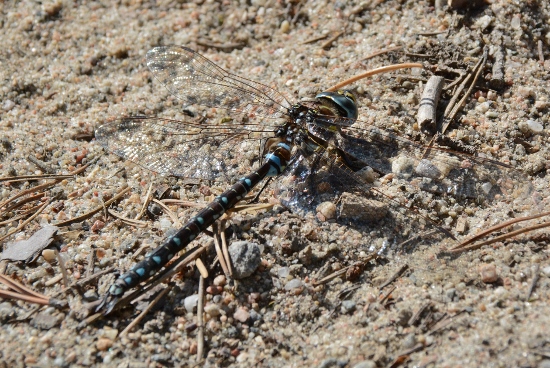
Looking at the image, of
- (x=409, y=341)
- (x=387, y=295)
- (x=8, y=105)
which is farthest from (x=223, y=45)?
(x=409, y=341)

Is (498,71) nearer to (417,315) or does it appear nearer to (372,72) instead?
(372,72)

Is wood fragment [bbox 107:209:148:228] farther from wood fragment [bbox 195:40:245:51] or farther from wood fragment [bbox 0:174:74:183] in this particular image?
wood fragment [bbox 195:40:245:51]

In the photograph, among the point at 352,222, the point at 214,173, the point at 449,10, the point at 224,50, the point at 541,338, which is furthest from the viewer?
the point at 224,50

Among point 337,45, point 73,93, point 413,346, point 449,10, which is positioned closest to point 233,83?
point 337,45

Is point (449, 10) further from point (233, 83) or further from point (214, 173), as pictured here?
point (214, 173)

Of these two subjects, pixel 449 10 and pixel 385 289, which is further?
pixel 449 10

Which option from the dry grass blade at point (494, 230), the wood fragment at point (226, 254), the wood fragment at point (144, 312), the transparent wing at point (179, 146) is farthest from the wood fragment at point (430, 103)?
the wood fragment at point (144, 312)

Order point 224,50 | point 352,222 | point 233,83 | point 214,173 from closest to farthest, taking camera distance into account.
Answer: point 352,222 → point 214,173 → point 233,83 → point 224,50
